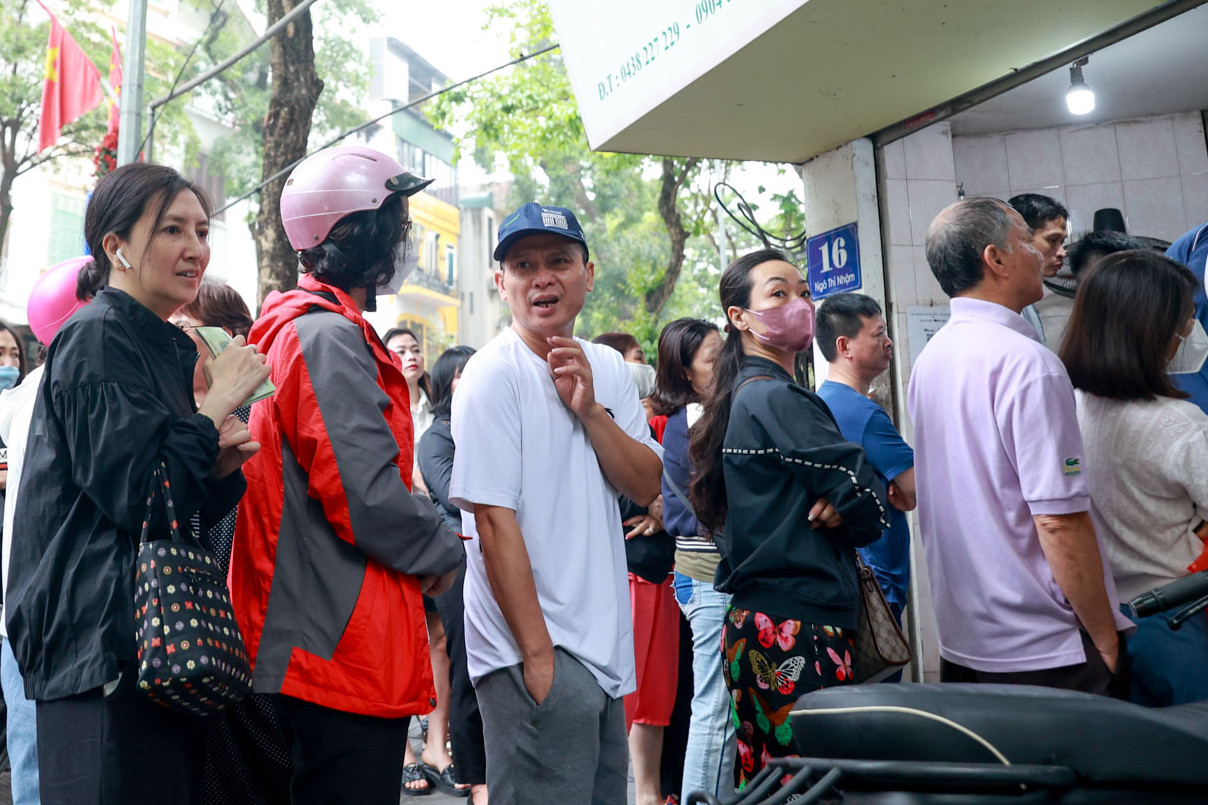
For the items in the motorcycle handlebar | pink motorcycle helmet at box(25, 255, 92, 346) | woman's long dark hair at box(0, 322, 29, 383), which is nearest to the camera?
the motorcycle handlebar

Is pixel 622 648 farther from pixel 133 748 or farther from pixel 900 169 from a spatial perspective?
pixel 900 169

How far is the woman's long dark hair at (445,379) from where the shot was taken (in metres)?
5.85

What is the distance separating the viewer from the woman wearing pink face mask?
297cm

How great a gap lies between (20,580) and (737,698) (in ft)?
6.22

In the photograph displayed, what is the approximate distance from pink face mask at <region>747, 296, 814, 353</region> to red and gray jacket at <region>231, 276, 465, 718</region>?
1312mm

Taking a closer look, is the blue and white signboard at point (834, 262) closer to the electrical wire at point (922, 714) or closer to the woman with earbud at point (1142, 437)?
the woman with earbud at point (1142, 437)

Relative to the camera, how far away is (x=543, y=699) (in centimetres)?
250

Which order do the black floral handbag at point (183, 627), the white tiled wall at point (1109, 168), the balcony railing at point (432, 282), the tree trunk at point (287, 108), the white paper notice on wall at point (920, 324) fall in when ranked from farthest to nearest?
the balcony railing at point (432, 282) → the tree trunk at point (287, 108) → the white tiled wall at point (1109, 168) → the white paper notice on wall at point (920, 324) → the black floral handbag at point (183, 627)

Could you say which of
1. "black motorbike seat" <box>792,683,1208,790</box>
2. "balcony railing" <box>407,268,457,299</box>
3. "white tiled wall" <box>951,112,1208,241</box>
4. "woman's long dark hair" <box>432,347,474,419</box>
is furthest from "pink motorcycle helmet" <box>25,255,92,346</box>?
"balcony railing" <box>407,268,457,299</box>

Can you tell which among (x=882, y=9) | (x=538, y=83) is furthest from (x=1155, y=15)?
(x=538, y=83)

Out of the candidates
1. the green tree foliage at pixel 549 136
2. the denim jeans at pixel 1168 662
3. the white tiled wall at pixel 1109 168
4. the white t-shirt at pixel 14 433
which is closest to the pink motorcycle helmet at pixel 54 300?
the white t-shirt at pixel 14 433

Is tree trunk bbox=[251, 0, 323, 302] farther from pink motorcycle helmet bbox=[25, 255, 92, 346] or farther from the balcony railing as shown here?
the balcony railing

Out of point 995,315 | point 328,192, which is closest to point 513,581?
point 328,192

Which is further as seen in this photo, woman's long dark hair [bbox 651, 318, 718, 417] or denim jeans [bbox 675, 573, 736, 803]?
woman's long dark hair [bbox 651, 318, 718, 417]
